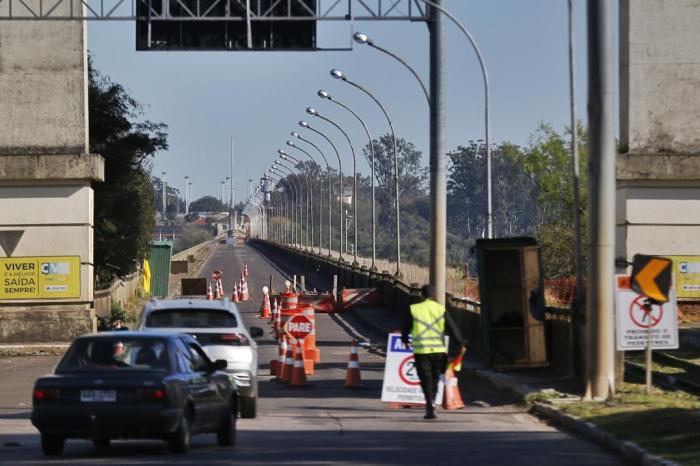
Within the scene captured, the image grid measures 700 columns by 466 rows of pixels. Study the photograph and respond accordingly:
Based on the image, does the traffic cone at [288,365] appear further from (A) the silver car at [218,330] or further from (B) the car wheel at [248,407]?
(B) the car wheel at [248,407]

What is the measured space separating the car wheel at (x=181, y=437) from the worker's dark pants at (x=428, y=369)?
5.66m

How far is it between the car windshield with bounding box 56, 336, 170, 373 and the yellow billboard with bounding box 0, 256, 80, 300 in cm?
2096

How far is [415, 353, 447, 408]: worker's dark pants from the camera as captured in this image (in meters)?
20.4

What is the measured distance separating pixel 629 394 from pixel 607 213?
2529 mm

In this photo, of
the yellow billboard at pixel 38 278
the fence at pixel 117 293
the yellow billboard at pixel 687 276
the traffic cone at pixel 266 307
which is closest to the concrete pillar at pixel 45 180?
the yellow billboard at pixel 38 278

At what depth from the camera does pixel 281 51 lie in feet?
109

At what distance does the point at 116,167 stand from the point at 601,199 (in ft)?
95.4

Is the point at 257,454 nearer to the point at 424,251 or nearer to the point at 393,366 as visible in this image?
the point at 393,366

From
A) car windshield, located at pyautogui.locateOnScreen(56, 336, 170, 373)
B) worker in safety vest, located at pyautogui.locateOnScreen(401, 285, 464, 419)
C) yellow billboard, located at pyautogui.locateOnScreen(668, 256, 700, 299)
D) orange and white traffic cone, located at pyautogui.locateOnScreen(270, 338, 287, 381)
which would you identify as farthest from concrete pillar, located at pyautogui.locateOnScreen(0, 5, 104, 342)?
car windshield, located at pyautogui.locateOnScreen(56, 336, 170, 373)

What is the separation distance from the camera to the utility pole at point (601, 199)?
21.5 m

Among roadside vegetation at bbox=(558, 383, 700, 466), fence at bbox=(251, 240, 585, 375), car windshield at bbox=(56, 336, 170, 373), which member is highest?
car windshield at bbox=(56, 336, 170, 373)

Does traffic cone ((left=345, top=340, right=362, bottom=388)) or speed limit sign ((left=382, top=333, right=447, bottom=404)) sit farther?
traffic cone ((left=345, top=340, right=362, bottom=388))

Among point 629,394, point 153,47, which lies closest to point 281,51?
point 153,47

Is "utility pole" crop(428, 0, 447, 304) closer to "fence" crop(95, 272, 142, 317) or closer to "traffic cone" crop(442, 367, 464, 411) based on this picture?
"traffic cone" crop(442, 367, 464, 411)
